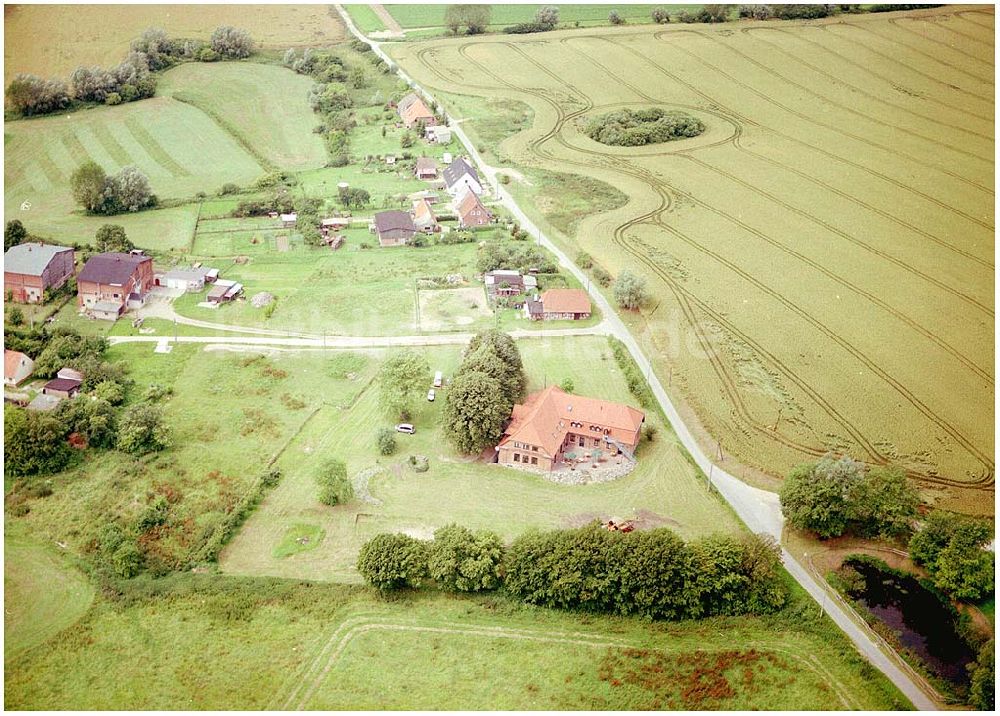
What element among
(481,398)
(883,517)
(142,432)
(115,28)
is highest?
(115,28)

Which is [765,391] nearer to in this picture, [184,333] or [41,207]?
[184,333]

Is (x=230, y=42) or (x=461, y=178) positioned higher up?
(x=230, y=42)

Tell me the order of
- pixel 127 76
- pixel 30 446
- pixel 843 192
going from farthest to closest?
pixel 127 76, pixel 843 192, pixel 30 446

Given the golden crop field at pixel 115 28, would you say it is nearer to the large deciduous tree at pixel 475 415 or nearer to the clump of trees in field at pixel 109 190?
the clump of trees in field at pixel 109 190

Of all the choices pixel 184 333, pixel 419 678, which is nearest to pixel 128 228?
pixel 184 333

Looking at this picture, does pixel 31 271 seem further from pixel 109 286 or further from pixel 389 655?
Answer: pixel 389 655

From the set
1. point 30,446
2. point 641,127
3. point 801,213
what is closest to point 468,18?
point 641,127
